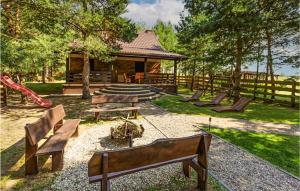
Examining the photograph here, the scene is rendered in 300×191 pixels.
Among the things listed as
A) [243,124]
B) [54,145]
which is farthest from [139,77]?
[54,145]

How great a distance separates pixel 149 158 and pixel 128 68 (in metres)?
20.5

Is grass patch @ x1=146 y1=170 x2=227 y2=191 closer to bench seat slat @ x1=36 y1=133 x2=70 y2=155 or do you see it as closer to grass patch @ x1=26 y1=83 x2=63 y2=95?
bench seat slat @ x1=36 y1=133 x2=70 y2=155

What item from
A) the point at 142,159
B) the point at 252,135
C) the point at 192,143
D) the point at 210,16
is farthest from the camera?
the point at 210,16

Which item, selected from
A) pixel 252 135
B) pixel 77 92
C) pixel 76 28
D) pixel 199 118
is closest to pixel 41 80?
pixel 77 92

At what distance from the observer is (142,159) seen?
3.64m

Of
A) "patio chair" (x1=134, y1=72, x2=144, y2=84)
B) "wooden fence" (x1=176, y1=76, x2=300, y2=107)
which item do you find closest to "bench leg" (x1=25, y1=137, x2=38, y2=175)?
"wooden fence" (x1=176, y1=76, x2=300, y2=107)

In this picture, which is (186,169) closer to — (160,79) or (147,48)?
(160,79)

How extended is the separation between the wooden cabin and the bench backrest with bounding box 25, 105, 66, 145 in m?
10.3

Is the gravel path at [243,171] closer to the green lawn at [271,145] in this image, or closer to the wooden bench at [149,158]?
the green lawn at [271,145]

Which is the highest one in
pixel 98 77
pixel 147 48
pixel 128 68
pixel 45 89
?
pixel 147 48

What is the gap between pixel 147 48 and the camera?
942 inches

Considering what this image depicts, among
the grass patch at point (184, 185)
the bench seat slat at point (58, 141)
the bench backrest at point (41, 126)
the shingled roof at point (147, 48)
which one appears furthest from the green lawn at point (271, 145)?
the shingled roof at point (147, 48)

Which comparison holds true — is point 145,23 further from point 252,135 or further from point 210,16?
point 252,135

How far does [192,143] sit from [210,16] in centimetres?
1246
